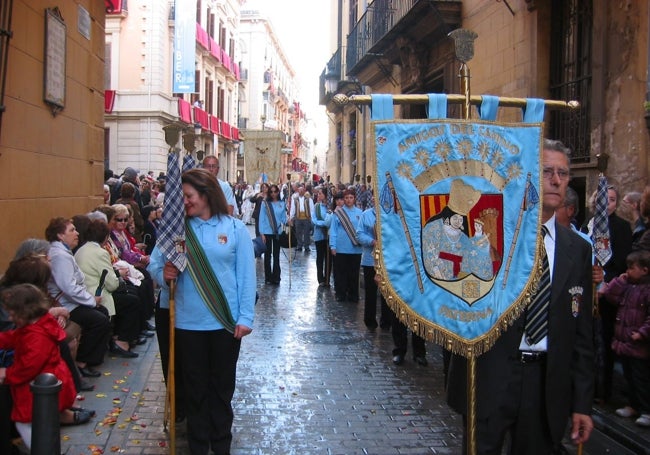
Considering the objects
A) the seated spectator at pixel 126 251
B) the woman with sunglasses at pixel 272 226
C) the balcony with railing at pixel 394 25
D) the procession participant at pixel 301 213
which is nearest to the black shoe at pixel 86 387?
the seated spectator at pixel 126 251

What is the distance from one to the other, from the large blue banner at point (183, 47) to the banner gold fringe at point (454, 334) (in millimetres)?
28760

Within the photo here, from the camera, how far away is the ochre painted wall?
7.01 m

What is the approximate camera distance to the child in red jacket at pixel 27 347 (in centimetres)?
459

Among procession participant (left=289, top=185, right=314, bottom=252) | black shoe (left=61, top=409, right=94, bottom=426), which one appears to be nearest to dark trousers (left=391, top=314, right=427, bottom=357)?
black shoe (left=61, top=409, right=94, bottom=426)

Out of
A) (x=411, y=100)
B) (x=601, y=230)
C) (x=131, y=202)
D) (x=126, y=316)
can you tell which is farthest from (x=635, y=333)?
(x=131, y=202)

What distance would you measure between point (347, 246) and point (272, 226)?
2879 millimetres

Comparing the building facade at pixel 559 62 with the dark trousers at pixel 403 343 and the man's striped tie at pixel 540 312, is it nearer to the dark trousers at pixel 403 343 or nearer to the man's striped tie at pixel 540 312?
the man's striped tie at pixel 540 312

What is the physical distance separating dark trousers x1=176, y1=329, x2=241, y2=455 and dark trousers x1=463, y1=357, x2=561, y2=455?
2.12m

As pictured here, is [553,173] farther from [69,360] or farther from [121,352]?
[121,352]

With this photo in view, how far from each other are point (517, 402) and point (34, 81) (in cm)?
673

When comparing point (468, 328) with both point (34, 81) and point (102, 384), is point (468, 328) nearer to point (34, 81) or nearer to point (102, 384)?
point (102, 384)

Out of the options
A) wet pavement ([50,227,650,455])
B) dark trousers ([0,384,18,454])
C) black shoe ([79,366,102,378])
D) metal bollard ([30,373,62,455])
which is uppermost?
metal bollard ([30,373,62,455])

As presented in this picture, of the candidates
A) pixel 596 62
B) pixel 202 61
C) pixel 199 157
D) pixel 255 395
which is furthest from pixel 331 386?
pixel 202 61

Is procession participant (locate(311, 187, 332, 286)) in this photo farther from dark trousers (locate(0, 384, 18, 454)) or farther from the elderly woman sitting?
dark trousers (locate(0, 384, 18, 454))
